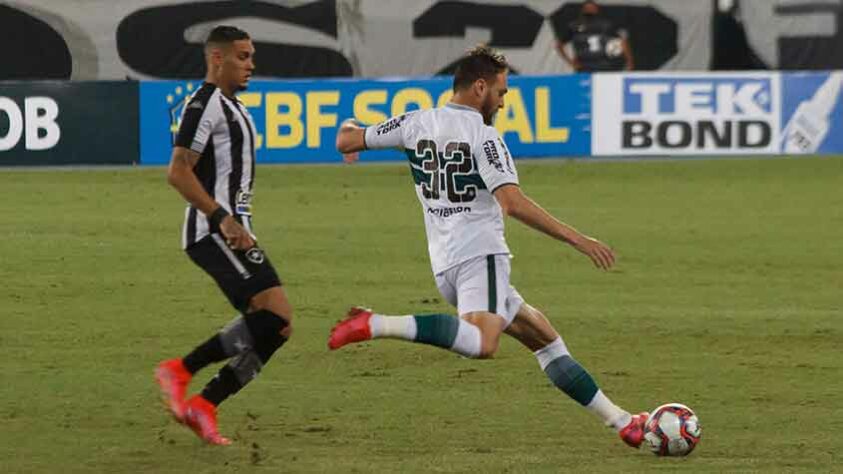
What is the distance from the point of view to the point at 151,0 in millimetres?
29984

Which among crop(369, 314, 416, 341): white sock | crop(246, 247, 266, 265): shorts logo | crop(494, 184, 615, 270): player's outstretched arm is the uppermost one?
crop(494, 184, 615, 270): player's outstretched arm

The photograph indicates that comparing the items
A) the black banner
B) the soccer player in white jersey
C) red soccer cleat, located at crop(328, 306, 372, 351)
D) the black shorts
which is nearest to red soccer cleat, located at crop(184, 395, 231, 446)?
the black shorts

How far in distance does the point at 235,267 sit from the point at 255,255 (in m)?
0.12

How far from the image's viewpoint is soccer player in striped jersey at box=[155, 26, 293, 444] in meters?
9.16

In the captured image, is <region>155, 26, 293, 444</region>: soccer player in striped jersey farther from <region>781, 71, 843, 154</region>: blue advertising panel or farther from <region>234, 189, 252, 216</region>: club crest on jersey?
<region>781, 71, 843, 154</region>: blue advertising panel

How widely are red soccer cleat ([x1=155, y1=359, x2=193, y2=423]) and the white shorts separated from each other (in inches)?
56.8

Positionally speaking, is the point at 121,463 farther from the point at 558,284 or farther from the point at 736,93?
the point at 736,93

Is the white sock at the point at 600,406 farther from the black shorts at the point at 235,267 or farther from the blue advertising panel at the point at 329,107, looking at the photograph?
the blue advertising panel at the point at 329,107

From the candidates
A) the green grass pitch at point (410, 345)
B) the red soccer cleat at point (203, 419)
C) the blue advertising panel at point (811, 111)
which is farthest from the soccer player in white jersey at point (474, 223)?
the blue advertising panel at point (811, 111)

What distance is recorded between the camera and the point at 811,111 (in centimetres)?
2728

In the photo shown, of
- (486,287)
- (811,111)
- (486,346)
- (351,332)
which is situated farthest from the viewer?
(811,111)

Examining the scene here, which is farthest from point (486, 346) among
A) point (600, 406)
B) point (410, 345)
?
point (410, 345)

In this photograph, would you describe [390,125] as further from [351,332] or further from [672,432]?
[672,432]

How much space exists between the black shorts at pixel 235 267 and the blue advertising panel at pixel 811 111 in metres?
18.9
